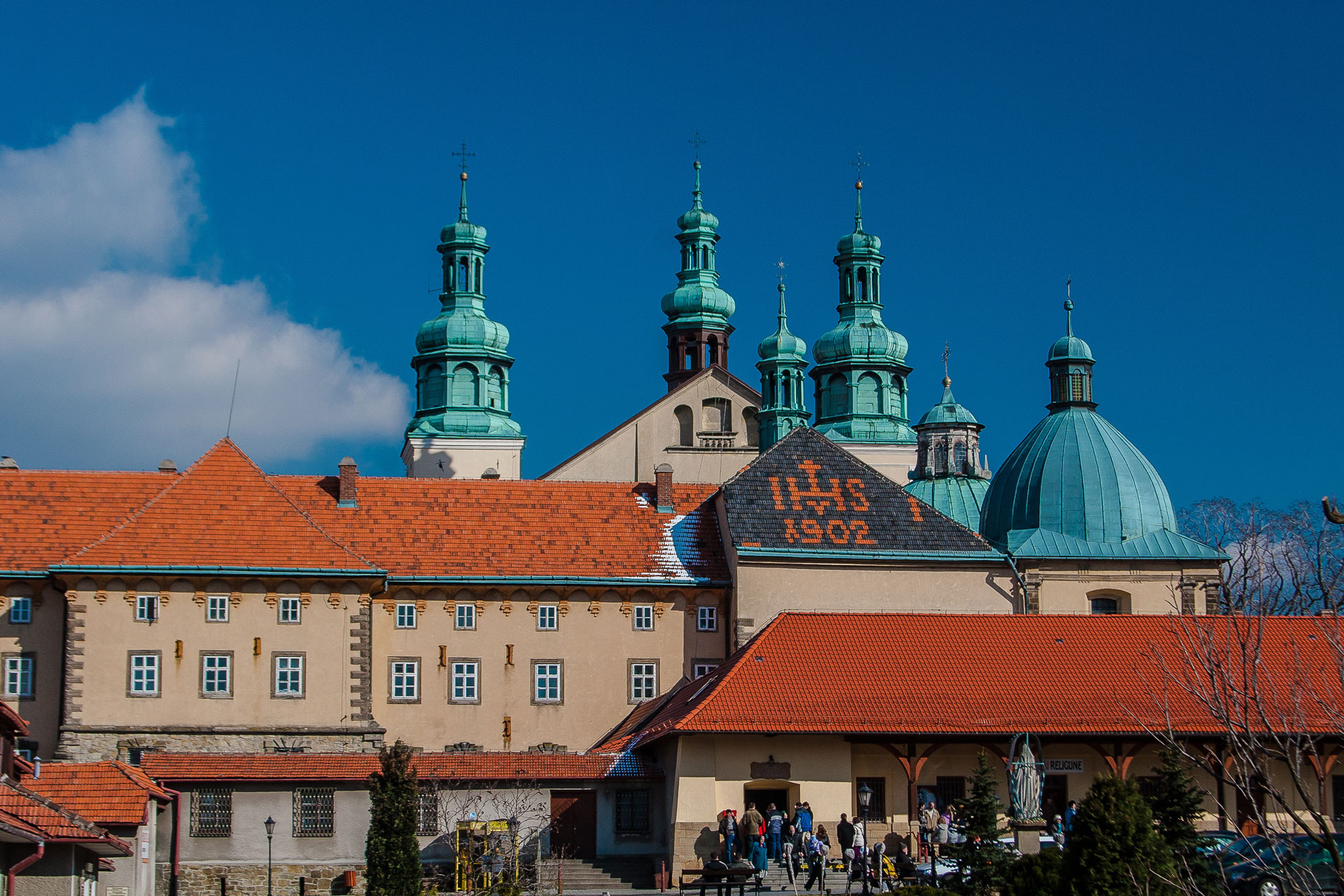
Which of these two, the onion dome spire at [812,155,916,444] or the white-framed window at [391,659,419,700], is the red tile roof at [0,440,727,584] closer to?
the white-framed window at [391,659,419,700]

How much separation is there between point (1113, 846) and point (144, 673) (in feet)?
98.1

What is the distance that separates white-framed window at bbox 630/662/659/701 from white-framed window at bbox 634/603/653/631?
3.20ft

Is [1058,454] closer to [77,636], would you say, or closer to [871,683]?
[871,683]

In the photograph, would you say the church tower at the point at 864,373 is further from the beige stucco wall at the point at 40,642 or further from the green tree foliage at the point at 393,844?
the green tree foliage at the point at 393,844

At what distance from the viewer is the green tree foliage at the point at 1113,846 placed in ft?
75.0

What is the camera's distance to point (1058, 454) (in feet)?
197

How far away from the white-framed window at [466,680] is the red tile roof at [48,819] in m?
20.6

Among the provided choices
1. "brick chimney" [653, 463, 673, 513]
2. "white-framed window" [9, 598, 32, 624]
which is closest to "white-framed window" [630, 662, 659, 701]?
"brick chimney" [653, 463, 673, 513]

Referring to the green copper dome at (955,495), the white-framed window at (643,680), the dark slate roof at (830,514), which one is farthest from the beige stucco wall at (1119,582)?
the green copper dome at (955,495)

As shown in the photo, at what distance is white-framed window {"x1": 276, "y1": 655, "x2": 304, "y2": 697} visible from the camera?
4666 centimetres

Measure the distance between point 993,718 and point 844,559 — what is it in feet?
35.6

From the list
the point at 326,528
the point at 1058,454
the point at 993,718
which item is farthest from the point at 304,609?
the point at 1058,454

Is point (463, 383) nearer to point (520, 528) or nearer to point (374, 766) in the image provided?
point (520, 528)

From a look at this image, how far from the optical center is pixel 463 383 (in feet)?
294
